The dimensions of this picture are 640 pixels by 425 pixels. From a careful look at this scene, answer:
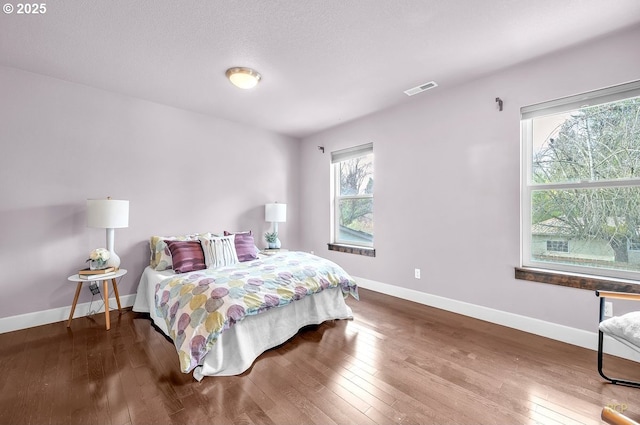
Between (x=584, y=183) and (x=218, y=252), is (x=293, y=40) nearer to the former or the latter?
(x=218, y=252)

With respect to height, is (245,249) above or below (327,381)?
above

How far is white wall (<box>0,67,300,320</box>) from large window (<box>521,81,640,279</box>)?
372cm

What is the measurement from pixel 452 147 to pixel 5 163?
460 centimetres

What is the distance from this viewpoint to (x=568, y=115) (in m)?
2.52

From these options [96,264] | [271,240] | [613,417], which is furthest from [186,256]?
[613,417]

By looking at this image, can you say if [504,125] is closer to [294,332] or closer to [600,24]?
[600,24]

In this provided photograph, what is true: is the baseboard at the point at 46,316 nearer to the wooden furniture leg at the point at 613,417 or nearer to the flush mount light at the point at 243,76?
the flush mount light at the point at 243,76

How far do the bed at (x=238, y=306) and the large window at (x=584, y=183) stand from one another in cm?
201

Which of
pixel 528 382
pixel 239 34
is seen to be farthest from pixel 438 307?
pixel 239 34

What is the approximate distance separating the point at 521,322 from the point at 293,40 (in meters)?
3.32

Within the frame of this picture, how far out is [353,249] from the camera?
423cm

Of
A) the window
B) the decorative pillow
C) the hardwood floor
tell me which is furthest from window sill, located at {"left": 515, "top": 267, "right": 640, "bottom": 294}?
the decorative pillow

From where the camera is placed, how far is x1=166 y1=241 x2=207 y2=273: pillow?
2.94 m

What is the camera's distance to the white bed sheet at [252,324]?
1.96 meters
